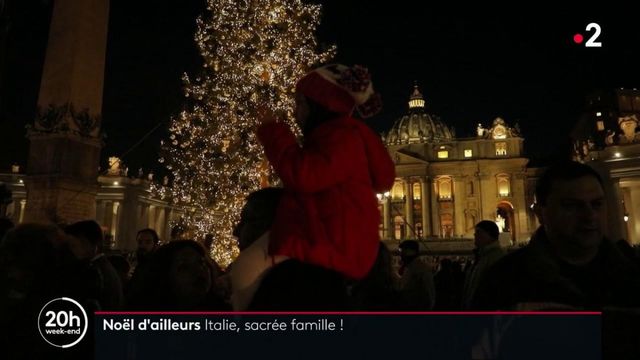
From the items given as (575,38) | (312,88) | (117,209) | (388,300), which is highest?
(117,209)

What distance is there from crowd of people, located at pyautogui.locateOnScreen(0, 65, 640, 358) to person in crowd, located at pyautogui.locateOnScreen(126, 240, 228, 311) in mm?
617

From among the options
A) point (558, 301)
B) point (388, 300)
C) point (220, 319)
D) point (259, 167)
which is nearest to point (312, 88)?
point (220, 319)

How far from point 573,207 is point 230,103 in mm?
13896

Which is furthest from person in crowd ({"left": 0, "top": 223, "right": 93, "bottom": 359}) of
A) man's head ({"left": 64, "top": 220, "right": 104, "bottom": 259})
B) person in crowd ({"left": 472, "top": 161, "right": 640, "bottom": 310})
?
person in crowd ({"left": 472, "top": 161, "right": 640, "bottom": 310})

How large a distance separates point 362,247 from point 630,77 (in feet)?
256

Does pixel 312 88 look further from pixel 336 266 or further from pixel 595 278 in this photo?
pixel 595 278

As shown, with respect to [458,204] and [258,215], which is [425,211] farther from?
[258,215]

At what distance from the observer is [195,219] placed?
15.5 m

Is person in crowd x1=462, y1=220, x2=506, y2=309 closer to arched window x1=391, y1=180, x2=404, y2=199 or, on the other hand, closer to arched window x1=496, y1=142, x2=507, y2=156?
arched window x1=391, y1=180, x2=404, y2=199

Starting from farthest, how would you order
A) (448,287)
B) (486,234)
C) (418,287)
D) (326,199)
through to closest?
(448,287) → (418,287) → (486,234) → (326,199)

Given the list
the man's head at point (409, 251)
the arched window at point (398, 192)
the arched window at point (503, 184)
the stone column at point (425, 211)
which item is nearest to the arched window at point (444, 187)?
the stone column at point (425, 211)

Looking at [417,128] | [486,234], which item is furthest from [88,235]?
[417,128]

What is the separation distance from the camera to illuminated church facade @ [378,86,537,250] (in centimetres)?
7881

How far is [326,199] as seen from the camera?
6.82 ft
